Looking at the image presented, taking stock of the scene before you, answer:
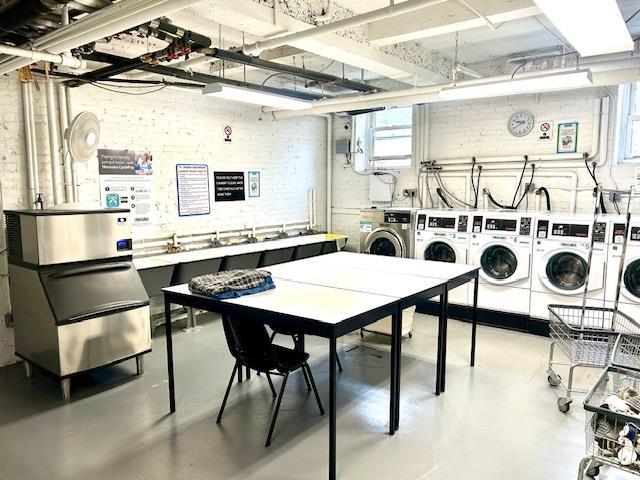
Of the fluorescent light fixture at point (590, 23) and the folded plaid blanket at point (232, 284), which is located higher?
the fluorescent light fixture at point (590, 23)

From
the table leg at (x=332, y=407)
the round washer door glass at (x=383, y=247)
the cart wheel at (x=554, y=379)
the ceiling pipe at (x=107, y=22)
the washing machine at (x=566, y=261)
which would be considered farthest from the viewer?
the round washer door glass at (x=383, y=247)

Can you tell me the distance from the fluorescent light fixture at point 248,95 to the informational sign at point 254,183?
209cm

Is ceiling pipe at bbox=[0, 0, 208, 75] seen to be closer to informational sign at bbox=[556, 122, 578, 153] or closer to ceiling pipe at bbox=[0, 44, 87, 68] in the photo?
ceiling pipe at bbox=[0, 44, 87, 68]

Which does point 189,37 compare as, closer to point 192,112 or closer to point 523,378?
point 192,112

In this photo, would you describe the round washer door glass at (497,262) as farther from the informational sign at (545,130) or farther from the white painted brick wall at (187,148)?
the white painted brick wall at (187,148)

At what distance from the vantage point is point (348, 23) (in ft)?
9.39

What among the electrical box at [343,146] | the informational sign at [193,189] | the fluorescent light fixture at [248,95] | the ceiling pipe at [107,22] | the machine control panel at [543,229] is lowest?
the machine control panel at [543,229]

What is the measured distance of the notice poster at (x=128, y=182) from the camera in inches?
194

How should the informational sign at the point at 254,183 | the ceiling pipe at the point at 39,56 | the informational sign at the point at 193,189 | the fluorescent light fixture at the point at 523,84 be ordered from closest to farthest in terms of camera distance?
1. the ceiling pipe at the point at 39,56
2. the fluorescent light fixture at the point at 523,84
3. the informational sign at the point at 193,189
4. the informational sign at the point at 254,183

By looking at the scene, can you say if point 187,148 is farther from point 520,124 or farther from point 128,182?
point 520,124

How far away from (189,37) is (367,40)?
5.35 feet

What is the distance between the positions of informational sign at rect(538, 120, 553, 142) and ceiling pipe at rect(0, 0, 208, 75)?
4858mm

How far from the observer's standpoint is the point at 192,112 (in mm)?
5762

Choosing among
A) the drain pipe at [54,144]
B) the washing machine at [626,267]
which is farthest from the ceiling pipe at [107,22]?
the washing machine at [626,267]
